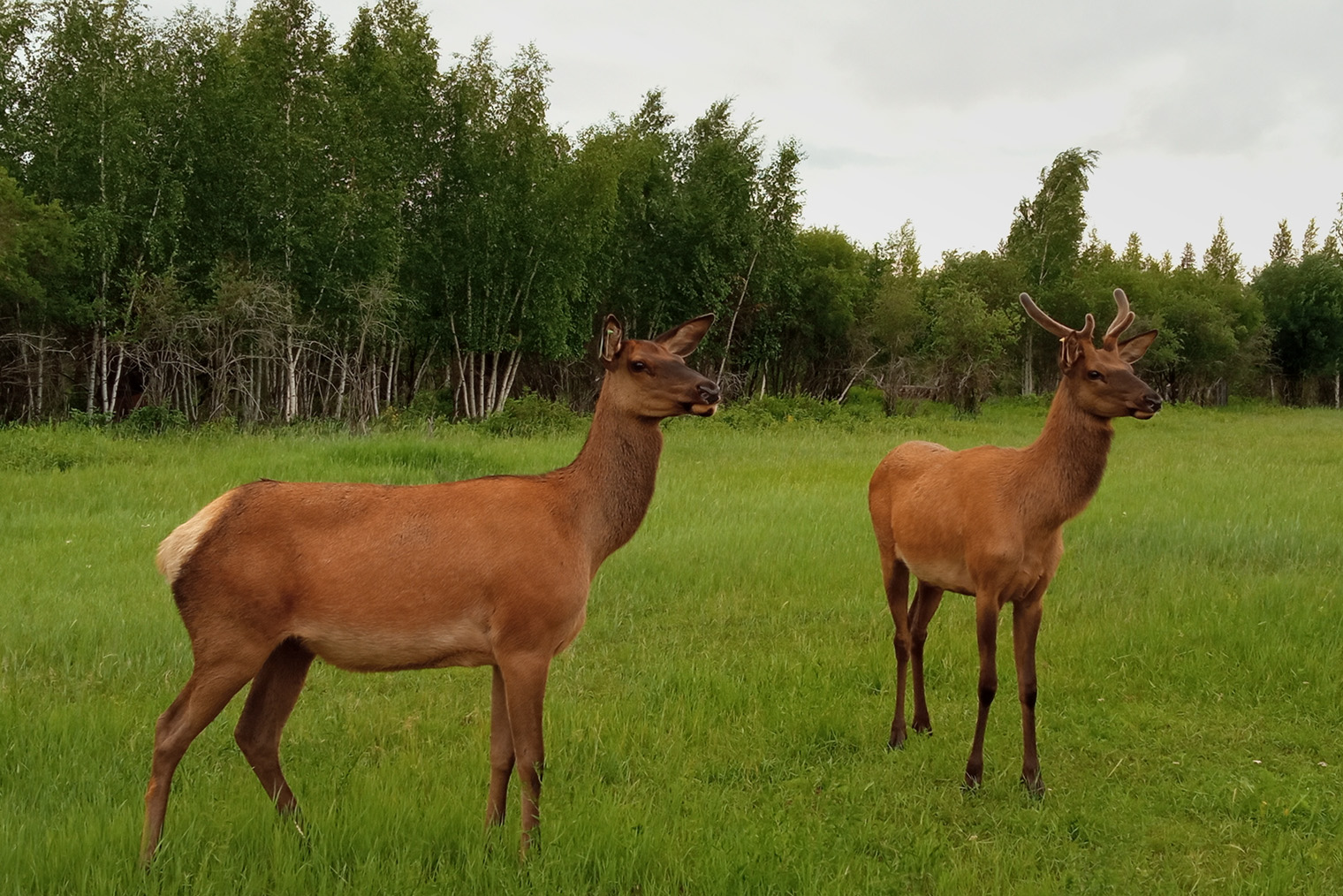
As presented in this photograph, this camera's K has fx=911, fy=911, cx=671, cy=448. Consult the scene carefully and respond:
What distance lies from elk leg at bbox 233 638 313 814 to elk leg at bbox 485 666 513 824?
0.83 metres

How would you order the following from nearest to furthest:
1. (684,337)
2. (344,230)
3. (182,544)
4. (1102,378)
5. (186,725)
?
(186,725)
(182,544)
(684,337)
(1102,378)
(344,230)

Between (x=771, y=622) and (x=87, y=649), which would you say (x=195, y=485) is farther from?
(x=771, y=622)

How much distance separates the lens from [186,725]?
336 centimetres

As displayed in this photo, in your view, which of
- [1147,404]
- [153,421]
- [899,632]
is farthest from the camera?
[153,421]

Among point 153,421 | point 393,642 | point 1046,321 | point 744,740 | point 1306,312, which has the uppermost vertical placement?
point 1306,312

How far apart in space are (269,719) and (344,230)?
20.0m

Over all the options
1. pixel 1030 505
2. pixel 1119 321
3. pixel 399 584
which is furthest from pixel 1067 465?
pixel 399 584

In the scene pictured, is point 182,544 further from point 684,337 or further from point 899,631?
point 899,631

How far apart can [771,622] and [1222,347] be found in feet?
161

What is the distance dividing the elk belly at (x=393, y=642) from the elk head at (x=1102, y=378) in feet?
10.3

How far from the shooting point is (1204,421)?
113 ft

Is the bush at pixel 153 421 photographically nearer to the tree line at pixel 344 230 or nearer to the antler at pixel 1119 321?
the tree line at pixel 344 230

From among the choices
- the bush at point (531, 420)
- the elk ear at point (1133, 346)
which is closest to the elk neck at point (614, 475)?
the elk ear at point (1133, 346)

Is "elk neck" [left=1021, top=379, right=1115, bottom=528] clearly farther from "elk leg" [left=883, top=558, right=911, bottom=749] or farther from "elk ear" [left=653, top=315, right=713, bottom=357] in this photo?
"elk ear" [left=653, top=315, right=713, bottom=357]
